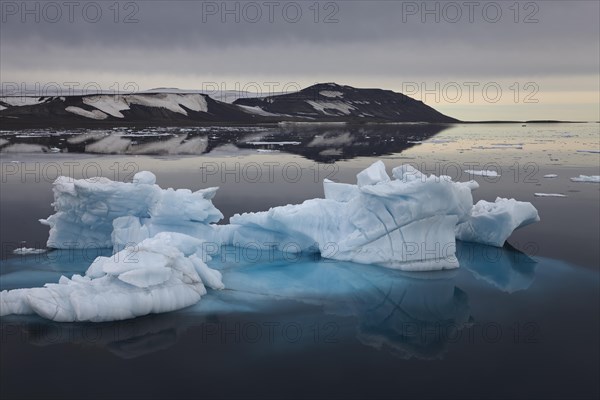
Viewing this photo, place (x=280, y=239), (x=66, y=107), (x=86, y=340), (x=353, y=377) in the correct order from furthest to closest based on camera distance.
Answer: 1. (x=66, y=107)
2. (x=280, y=239)
3. (x=86, y=340)
4. (x=353, y=377)

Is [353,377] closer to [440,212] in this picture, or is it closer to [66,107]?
[440,212]

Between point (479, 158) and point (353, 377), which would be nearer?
point (353, 377)

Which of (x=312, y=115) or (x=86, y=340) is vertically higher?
(x=312, y=115)

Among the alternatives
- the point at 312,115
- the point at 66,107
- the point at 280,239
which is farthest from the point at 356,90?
the point at 280,239

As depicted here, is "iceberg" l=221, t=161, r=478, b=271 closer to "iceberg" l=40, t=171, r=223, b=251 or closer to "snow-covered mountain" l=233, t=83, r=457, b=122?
"iceberg" l=40, t=171, r=223, b=251

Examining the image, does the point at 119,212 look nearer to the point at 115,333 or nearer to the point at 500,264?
the point at 115,333

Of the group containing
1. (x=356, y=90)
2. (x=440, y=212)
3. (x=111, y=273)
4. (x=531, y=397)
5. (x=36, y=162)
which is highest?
(x=356, y=90)

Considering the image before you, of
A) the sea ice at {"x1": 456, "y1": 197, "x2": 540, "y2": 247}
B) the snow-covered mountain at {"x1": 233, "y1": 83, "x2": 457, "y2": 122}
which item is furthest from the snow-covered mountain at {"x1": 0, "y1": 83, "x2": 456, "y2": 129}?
the sea ice at {"x1": 456, "y1": 197, "x2": 540, "y2": 247}
